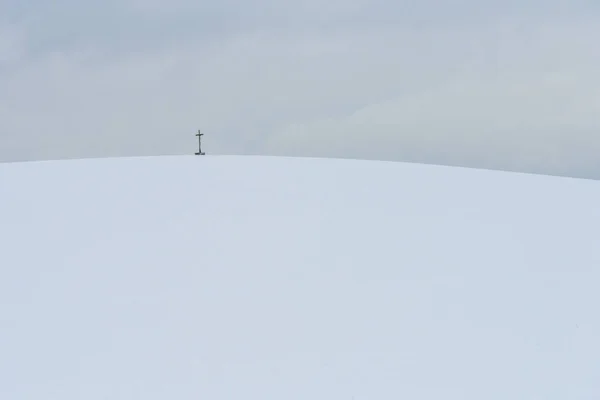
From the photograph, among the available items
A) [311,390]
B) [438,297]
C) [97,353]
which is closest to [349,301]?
[438,297]

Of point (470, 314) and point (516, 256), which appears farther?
point (516, 256)

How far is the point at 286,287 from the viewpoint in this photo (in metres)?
10.7

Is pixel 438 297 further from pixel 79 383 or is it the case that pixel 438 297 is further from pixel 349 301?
pixel 79 383

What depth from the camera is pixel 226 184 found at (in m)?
14.9

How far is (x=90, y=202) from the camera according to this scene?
13.6 metres

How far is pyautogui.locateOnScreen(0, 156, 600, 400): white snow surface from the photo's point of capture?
8.52 m

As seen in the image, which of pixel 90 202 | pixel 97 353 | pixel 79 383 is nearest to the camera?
pixel 79 383

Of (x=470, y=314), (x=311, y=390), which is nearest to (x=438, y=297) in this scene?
(x=470, y=314)

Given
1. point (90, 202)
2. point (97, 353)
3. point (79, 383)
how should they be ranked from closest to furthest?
point (79, 383) → point (97, 353) → point (90, 202)

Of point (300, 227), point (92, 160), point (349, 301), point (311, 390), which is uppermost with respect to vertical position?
point (92, 160)

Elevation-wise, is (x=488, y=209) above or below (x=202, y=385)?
above

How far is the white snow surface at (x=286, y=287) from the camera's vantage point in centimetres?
852

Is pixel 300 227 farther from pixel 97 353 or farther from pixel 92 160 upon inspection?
pixel 92 160

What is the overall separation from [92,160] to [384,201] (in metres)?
6.39
